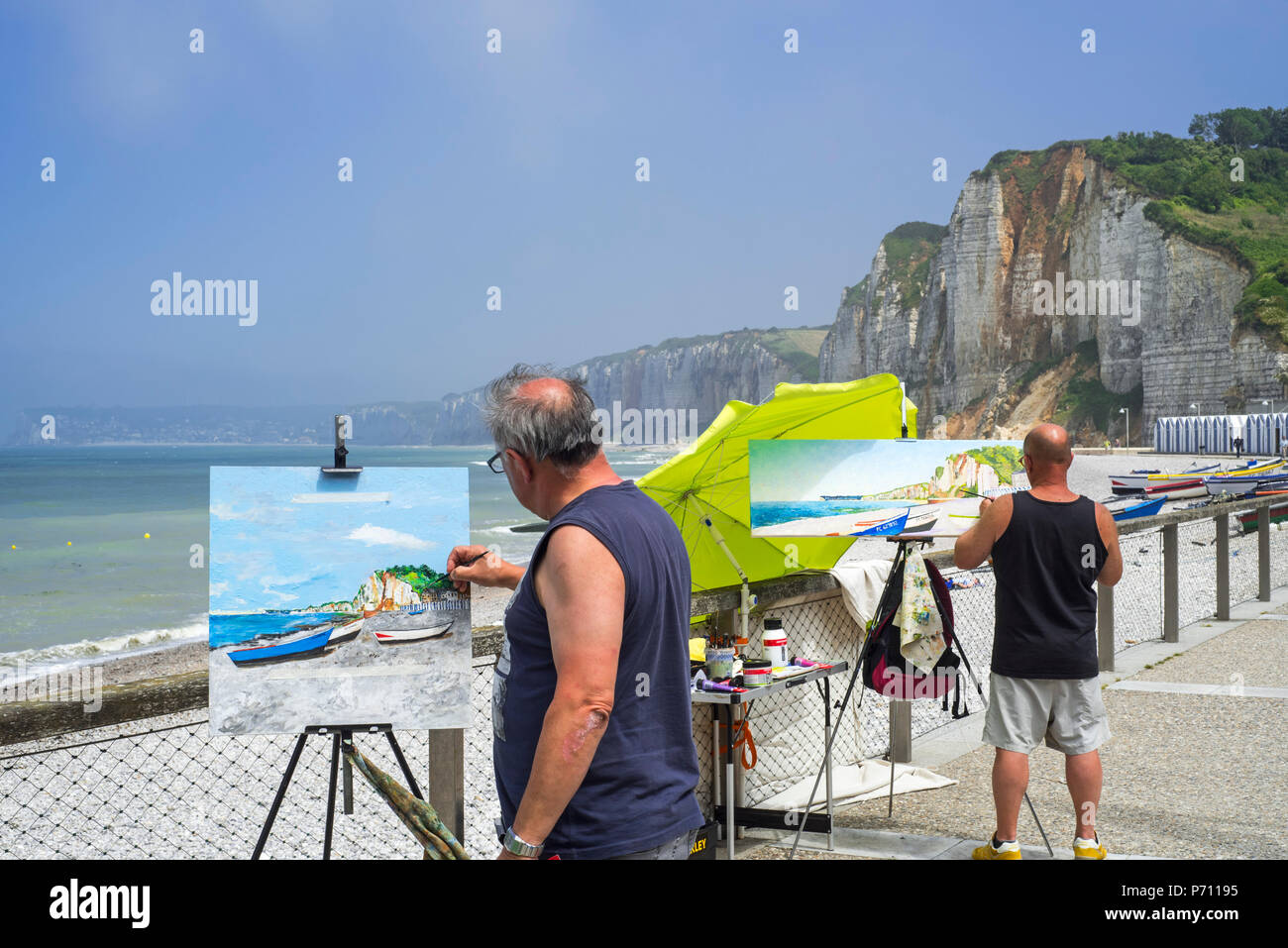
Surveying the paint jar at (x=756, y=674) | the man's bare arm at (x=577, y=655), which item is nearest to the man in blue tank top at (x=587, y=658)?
the man's bare arm at (x=577, y=655)

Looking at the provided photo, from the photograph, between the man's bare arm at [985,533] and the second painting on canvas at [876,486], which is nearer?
the man's bare arm at [985,533]

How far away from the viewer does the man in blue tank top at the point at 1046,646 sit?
158 inches

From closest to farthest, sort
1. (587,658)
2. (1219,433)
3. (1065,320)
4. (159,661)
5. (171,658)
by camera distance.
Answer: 1. (587,658)
2. (159,661)
3. (171,658)
4. (1219,433)
5. (1065,320)

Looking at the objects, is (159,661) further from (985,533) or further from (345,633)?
(985,533)

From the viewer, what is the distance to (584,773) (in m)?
2.02

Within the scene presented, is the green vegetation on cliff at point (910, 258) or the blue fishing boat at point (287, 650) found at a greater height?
the green vegetation on cliff at point (910, 258)

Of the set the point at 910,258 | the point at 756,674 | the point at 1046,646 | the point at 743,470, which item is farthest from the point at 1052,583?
the point at 910,258

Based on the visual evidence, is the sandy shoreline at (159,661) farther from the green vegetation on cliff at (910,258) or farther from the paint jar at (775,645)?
the green vegetation on cliff at (910,258)

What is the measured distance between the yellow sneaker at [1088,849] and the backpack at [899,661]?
72cm

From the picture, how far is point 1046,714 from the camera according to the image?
404 cm

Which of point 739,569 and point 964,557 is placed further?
point 739,569

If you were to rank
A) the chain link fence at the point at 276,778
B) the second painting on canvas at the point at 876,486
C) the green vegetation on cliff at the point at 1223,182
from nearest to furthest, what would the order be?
1. the second painting on canvas at the point at 876,486
2. the chain link fence at the point at 276,778
3. the green vegetation on cliff at the point at 1223,182

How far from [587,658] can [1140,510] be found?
835 centimetres
